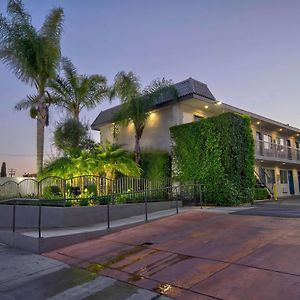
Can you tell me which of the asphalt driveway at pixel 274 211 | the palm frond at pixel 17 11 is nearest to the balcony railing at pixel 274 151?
the asphalt driveway at pixel 274 211

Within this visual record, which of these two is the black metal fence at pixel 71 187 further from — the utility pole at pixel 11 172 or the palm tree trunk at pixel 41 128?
the utility pole at pixel 11 172

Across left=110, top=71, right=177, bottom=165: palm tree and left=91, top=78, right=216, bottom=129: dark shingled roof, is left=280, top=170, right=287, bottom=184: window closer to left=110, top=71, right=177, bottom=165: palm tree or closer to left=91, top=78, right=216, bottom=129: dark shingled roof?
left=91, top=78, right=216, bottom=129: dark shingled roof

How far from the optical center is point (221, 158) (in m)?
14.7

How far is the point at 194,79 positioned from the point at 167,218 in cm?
1048

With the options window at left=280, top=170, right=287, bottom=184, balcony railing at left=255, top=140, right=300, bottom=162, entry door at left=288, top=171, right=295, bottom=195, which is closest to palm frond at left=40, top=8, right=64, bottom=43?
balcony railing at left=255, top=140, right=300, bottom=162

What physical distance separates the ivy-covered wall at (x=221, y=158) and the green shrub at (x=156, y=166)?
1524mm

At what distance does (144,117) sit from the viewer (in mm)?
17719

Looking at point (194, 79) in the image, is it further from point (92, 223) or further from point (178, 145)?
point (92, 223)

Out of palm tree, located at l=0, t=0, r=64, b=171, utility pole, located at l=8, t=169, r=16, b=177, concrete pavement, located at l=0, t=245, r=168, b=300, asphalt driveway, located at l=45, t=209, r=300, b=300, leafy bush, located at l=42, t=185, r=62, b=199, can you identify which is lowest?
concrete pavement, located at l=0, t=245, r=168, b=300

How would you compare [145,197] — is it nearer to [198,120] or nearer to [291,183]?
[198,120]

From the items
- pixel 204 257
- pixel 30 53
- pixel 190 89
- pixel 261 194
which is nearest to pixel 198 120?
pixel 190 89

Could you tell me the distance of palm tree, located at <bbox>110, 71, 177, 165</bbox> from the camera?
1702cm

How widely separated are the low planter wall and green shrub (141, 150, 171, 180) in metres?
4.24

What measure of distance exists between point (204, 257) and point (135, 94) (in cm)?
1231
